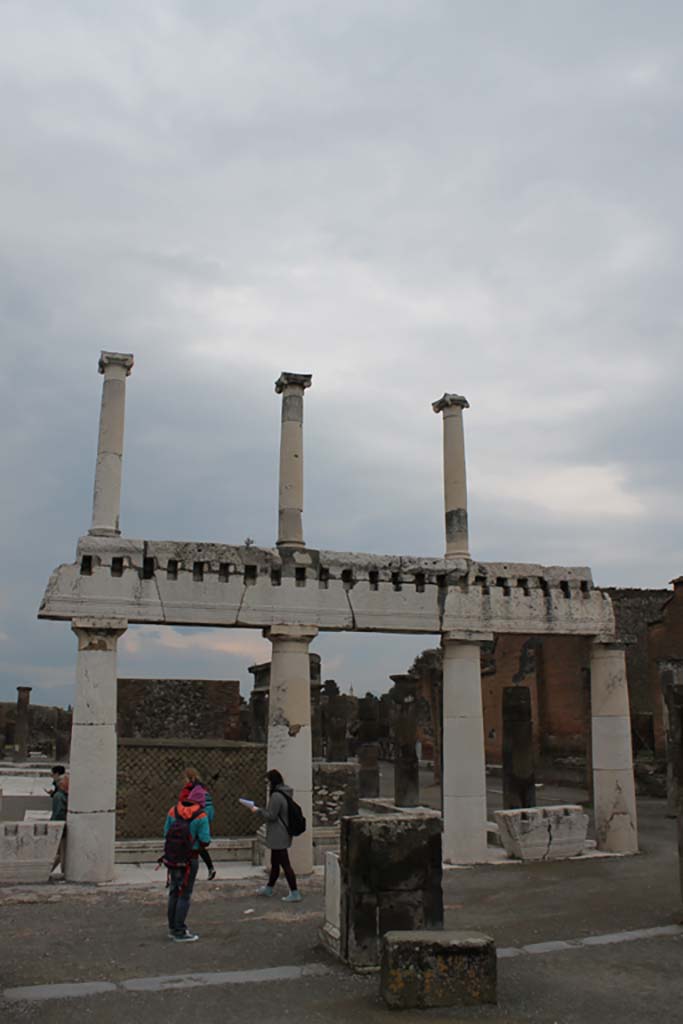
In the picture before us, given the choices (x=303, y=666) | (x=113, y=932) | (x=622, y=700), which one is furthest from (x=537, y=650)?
(x=113, y=932)

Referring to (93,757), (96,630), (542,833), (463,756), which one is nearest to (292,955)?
(93,757)

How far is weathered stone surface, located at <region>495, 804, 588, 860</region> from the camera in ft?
43.8

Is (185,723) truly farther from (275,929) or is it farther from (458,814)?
(275,929)

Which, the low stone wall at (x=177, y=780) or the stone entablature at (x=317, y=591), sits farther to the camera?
the low stone wall at (x=177, y=780)

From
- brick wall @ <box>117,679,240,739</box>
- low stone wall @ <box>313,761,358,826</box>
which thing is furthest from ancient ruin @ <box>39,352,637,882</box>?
brick wall @ <box>117,679,240,739</box>

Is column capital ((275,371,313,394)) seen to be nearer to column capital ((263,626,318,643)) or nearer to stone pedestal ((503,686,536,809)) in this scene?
column capital ((263,626,318,643))

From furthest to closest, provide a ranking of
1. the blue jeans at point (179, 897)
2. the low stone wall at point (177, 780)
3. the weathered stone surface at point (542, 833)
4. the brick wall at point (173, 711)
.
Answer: the brick wall at point (173, 711) < the low stone wall at point (177, 780) < the weathered stone surface at point (542, 833) < the blue jeans at point (179, 897)

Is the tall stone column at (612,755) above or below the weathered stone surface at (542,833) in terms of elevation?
above

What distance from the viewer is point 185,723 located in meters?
28.5

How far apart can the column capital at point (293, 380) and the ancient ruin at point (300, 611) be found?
0.05 feet

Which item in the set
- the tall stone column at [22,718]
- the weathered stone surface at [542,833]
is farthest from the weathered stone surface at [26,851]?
the tall stone column at [22,718]

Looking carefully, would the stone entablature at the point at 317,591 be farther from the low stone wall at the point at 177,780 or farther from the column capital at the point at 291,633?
the low stone wall at the point at 177,780

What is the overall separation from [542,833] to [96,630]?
740 cm

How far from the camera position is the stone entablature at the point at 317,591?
38.5 ft
